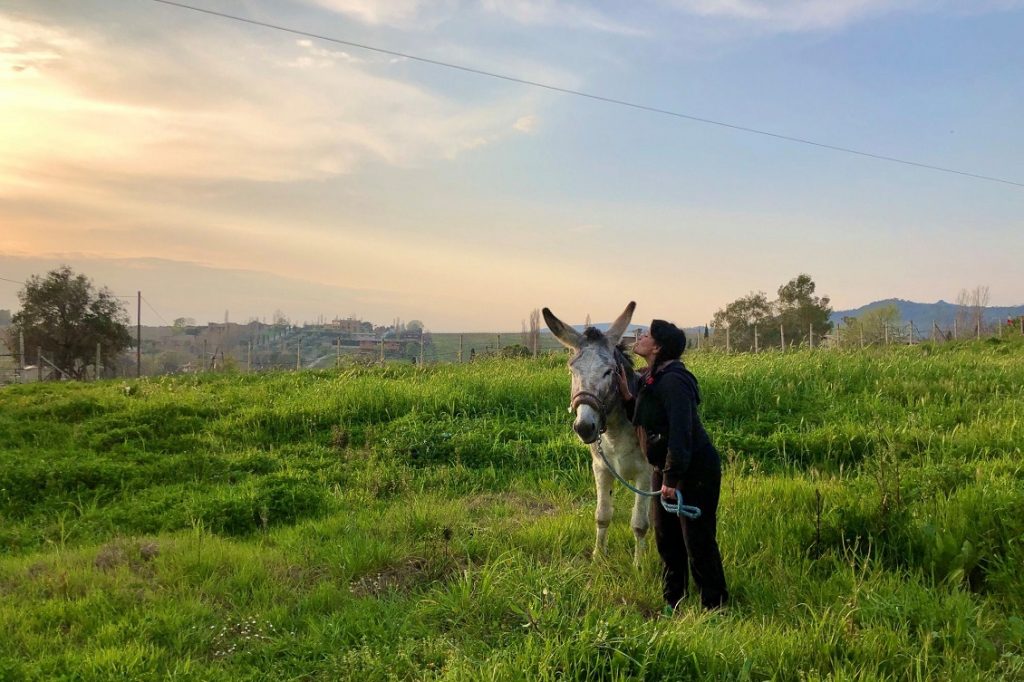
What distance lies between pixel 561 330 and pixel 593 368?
2.17 feet

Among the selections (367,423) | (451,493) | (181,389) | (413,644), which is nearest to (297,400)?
(367,423)

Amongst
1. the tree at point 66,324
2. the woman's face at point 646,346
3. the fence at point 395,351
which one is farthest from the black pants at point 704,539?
the tree at point 66,324

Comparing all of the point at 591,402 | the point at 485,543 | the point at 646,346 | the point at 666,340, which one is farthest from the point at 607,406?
the point at 485,543

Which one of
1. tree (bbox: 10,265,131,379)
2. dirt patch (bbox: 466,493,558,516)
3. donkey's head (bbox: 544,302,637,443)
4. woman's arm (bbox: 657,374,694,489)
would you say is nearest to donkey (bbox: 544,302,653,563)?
donkey's head (bbox: 544,302,637,443)

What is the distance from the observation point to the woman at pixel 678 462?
14.1ft

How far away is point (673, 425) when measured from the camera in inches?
168

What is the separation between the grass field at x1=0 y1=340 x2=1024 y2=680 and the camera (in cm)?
374

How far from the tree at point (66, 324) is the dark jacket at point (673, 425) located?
116 ft

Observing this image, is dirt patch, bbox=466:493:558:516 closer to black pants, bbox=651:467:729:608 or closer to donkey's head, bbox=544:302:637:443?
donkey's head, bbox=544:302:637:443

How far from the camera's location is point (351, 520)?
6.69m

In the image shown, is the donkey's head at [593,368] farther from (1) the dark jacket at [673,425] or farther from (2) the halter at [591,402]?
(1) the dark jacket at [673,425]

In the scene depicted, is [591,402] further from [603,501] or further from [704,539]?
[603,501]

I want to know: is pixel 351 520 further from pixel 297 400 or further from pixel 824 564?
pixel 297 400

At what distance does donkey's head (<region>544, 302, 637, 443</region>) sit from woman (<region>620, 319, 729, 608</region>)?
0.93ft
